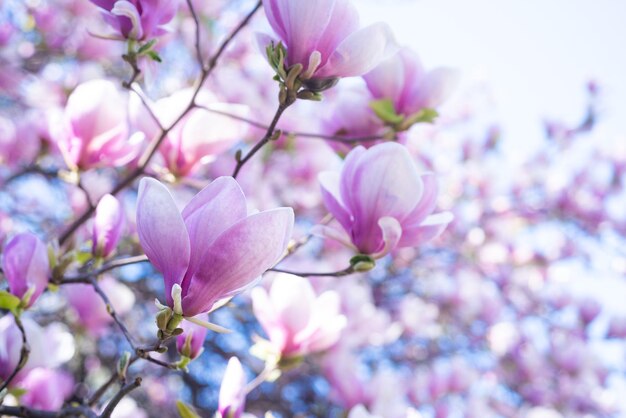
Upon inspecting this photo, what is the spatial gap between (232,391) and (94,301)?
0.61 m

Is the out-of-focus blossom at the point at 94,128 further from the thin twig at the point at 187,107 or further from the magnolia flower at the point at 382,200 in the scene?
the magnolia flower at the point at 382,200

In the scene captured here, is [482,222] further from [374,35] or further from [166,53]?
[374,35]

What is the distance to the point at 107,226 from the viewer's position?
770 mm

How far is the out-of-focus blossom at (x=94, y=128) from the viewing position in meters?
0.85

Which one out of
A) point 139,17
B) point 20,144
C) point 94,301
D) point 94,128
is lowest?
point 94,301

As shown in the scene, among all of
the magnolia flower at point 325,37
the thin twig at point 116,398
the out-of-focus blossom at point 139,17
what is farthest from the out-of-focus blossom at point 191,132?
the thin twig at point 116,398

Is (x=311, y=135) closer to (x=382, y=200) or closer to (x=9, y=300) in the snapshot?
(x=382, y=200)

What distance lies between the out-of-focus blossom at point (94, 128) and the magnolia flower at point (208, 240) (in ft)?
1.34

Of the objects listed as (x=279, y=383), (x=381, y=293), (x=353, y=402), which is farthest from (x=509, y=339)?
(x=353, y=402)

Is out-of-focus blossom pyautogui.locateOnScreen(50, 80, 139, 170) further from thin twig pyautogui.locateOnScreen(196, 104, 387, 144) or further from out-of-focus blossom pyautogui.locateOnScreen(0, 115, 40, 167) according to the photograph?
out-of-focus blossom pyautogui.locateOnScreen(0, 115, 40, 167)

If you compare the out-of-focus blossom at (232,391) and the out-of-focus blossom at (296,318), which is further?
the out-of-focus blossom at (296,318)

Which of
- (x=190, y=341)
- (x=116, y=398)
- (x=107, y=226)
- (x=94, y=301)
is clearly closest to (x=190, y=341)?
(x=190, y=341)

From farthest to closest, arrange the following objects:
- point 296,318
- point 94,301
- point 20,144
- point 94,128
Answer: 1. point 20,144
2. point 94,301
3. point 296,318
4. point 94,128

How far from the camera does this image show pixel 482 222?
3.68m
